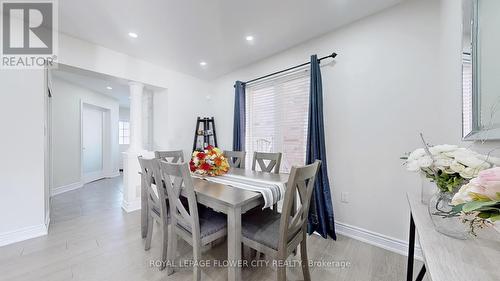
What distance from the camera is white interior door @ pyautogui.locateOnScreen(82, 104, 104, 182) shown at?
198 inches

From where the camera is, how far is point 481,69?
97cm

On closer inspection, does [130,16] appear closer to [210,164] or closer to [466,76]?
[210,164]

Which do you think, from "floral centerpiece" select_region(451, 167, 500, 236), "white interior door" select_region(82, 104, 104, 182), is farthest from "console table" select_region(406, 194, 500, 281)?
"white interior door" select_region(82, 104, 104, 182)

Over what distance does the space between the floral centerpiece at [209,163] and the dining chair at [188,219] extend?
0.43 m

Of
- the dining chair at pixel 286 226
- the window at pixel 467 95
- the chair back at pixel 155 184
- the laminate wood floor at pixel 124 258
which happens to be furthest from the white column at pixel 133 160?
the window at pixel 467 95

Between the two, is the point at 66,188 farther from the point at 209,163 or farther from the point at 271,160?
the point at 271,160

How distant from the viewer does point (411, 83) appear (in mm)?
1855

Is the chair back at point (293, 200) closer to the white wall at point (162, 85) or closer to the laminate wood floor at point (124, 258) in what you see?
the laminate wood floor at point (124, 258)

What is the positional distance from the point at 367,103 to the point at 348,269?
64.9 inches

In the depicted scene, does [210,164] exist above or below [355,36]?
below

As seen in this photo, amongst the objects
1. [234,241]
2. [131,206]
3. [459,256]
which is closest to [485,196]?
[459,256]

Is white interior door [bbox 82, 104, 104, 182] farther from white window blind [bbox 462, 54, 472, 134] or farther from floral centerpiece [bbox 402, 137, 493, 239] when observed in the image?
white window blind [bbox 462, 54, 472, 134]

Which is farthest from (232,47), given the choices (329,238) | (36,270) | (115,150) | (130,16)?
(115,150)

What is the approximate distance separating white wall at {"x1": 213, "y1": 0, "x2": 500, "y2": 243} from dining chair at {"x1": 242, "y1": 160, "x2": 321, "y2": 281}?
3.42 ft
